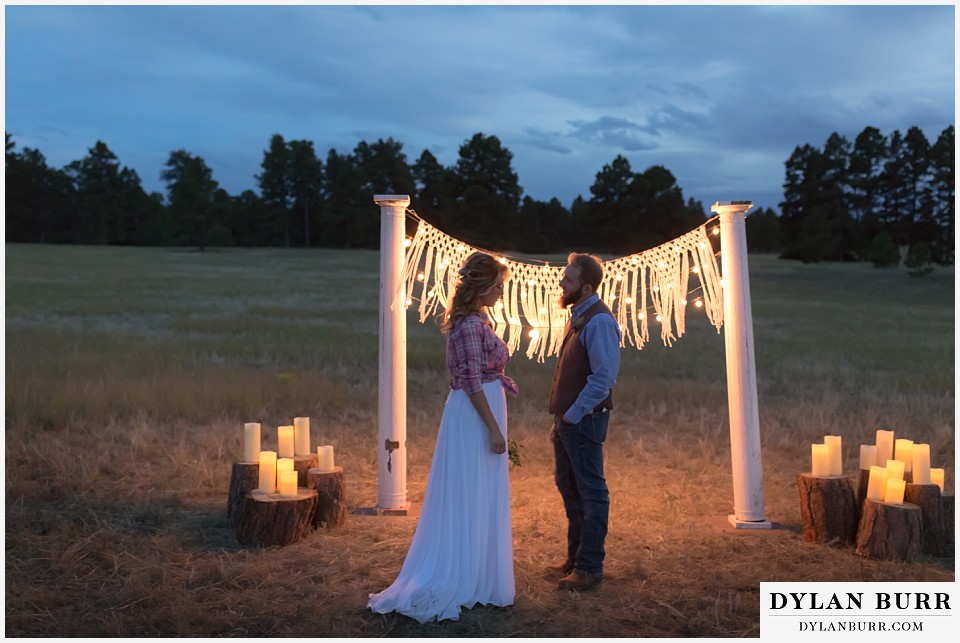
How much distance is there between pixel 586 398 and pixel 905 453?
A: 116 inches

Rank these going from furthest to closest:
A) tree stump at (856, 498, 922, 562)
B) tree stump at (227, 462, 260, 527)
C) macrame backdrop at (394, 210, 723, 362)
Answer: macrame backdrop at (394, 210, 723, 362), tree stump at (227, 462, 260, 527), tree stump at (856, 498, 922, 562)

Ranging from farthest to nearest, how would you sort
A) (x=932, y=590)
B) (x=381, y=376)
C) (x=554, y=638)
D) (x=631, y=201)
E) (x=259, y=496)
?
(x=631, y=201) → (x=381, y=376) → (x=259, y=496) → (x=932, y=590) → (x=554, y=638)

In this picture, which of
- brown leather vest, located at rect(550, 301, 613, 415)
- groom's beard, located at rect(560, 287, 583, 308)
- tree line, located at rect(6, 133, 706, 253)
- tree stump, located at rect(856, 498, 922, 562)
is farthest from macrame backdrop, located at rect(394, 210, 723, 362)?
tree line, located at rect(6, 133, 706, 253)

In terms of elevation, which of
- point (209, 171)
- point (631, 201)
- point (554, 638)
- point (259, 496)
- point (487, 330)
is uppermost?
point (209, 171)

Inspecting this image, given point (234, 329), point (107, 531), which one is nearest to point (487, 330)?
point (107, 531)

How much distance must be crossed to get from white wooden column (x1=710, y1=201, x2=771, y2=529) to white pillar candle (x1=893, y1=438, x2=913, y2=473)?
0.97 meters

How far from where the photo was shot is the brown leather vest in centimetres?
475

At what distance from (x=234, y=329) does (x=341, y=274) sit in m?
17.3

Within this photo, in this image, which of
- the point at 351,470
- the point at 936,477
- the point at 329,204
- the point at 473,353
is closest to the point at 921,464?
the point at 936,477

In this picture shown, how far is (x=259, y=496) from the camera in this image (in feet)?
19.2

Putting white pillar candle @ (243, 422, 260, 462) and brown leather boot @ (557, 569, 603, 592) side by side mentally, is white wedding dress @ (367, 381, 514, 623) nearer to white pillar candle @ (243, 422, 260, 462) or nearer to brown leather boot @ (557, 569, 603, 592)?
brown leather boot @ (557, 569, 603, 592)

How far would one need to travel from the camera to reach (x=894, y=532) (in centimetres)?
552

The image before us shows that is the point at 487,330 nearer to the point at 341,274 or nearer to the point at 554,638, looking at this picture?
the point at 554,638

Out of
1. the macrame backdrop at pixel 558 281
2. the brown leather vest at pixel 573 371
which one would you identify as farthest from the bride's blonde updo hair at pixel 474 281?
the macrame backdrop at pixel 558 281
